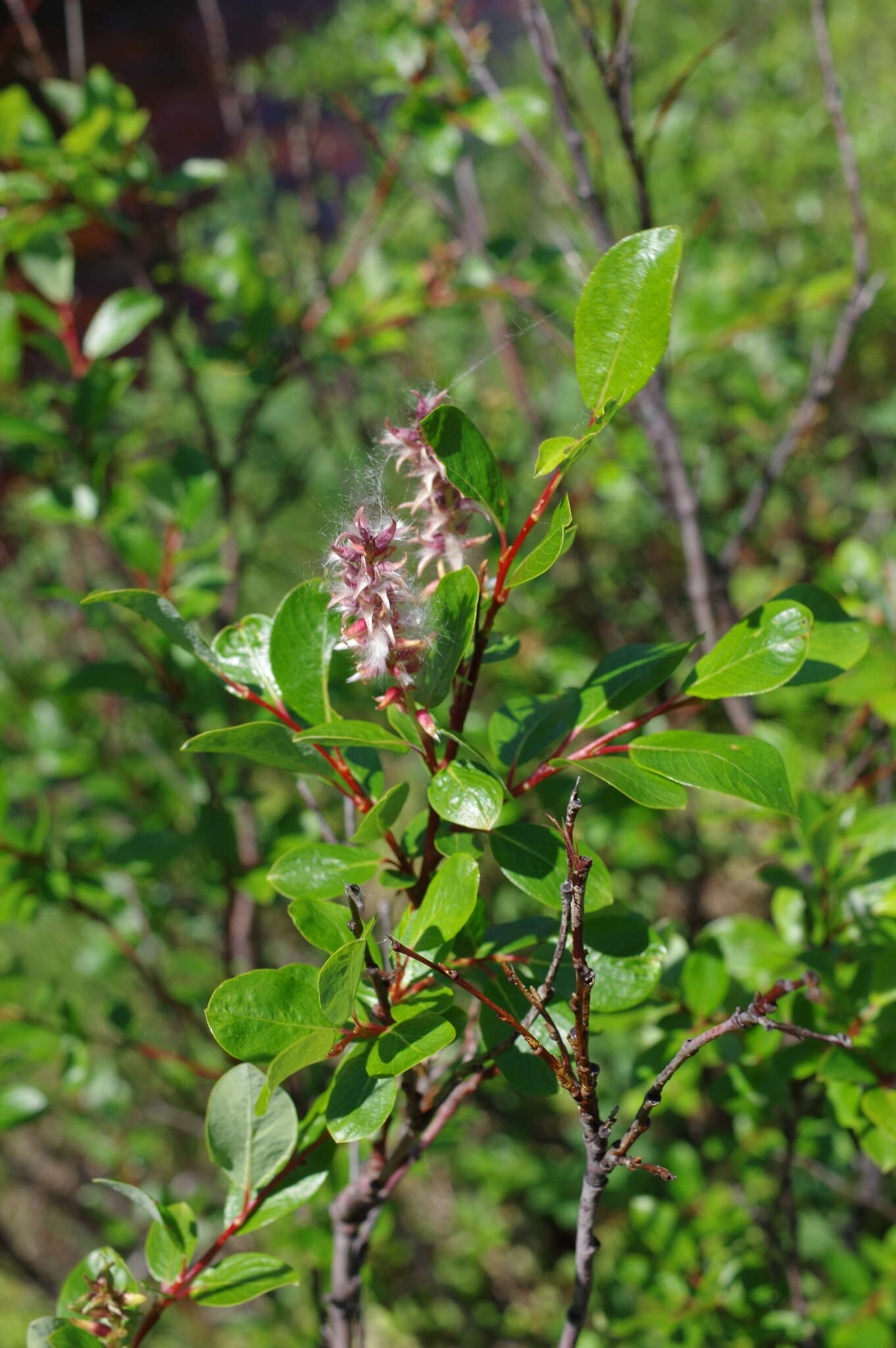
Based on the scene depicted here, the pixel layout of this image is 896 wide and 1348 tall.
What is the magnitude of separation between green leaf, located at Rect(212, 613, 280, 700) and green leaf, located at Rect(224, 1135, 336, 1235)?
0.87 feet

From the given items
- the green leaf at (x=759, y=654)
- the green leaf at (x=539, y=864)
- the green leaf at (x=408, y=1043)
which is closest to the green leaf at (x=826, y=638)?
the green leaf at (x=759, y=654)

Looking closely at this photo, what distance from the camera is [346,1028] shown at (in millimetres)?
463

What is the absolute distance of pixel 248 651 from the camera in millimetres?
554

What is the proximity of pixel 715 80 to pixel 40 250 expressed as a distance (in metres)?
2.84

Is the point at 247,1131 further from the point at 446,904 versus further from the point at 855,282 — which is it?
the point at 855,282

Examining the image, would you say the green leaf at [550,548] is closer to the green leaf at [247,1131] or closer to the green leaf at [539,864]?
the green leaf at [539,864]

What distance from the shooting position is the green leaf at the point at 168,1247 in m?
0.53

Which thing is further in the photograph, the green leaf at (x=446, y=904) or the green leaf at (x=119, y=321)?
the green leaf at (x=119, y=321)

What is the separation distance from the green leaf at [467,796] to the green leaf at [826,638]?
18 cm

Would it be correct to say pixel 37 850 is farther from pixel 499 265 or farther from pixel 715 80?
pixel 715 80

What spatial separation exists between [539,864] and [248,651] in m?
0.21

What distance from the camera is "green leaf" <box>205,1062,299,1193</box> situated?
1.67 ft

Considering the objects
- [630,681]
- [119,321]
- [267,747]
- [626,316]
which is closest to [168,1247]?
[267,747]

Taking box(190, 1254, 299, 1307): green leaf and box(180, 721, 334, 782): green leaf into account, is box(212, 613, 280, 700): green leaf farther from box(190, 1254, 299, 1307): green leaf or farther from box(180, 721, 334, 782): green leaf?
box(190, 1254, 299, 1307): green leaf
